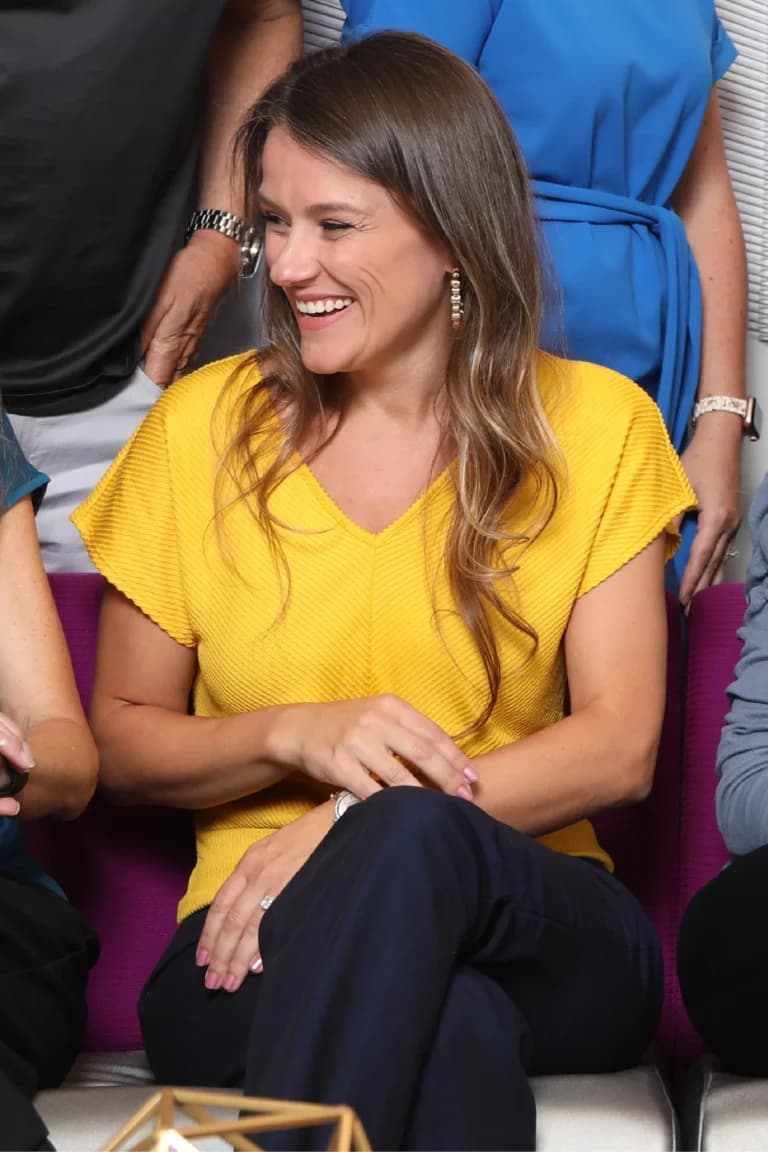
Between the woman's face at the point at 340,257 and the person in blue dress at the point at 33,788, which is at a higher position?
the woman's face at the point at 340,257

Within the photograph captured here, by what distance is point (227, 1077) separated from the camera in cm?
141

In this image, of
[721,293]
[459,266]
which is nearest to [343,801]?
[459,266]

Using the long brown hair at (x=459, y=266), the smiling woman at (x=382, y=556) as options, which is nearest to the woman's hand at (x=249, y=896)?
the smiling woman at (x=382, y=556)

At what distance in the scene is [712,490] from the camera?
200 cm

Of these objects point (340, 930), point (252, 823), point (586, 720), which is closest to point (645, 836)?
point (586, 720)

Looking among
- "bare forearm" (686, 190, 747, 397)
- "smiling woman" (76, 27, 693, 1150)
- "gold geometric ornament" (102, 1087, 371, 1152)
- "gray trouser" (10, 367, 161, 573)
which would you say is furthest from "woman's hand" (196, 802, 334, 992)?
"bare forearm" (686, 190, 747, 397)

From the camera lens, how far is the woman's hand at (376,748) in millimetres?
1459

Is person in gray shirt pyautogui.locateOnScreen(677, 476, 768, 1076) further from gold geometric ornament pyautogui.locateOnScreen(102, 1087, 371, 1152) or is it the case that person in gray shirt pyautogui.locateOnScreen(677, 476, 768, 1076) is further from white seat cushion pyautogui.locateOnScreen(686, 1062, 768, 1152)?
gold geometric ornament pyautogui.locateOnScreen(102, 1087, 371, 1152)

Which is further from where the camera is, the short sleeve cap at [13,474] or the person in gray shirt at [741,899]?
the short sleeve cap at [13,474]

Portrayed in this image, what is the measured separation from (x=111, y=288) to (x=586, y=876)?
894 mm

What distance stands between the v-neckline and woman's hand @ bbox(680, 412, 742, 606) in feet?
1.41

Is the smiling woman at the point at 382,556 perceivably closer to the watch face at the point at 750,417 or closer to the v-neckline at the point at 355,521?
the v-neckline at the point at 355,521

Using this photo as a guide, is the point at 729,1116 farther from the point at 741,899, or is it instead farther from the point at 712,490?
the point at 712,490

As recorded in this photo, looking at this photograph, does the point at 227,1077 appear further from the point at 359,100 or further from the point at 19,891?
the point at 359,100
